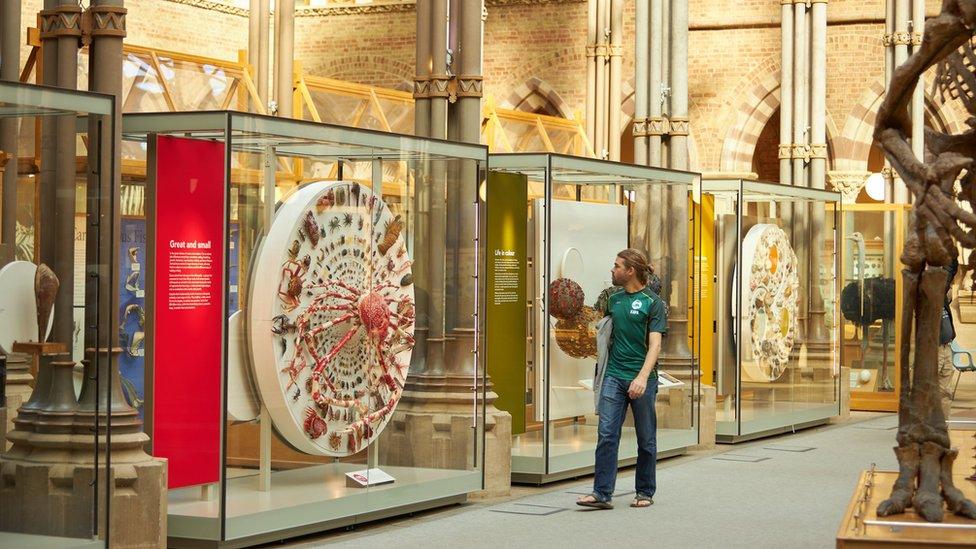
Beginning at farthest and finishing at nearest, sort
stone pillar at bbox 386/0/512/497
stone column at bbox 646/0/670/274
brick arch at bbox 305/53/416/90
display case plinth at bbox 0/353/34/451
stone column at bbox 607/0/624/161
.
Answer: brick arch at bbox 305/53/416/90 → stone column at bbox 607/0/624/161 → stone column at bbox 646/0/670/274 → stone pillar at bbox 386/0/512/497 → display case plinth at bbox 0/353/34/451

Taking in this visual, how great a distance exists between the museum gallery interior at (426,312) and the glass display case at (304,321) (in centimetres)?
2

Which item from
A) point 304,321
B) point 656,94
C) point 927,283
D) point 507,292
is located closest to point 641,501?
point 507,292

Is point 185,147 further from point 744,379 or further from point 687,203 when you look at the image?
point 744,379

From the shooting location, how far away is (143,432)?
23.8 feet

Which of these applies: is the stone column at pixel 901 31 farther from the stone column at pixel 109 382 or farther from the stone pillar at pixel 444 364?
the stone column at pixel 109 382

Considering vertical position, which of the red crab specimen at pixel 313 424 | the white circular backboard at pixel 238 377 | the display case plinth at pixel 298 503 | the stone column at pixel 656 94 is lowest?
the display case plinth at pixel 298 503

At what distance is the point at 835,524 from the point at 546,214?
2.86 metres

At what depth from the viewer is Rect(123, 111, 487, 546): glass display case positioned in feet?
24.2

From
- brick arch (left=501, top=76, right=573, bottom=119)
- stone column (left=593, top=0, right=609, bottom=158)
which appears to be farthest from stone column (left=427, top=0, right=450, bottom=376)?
brick arch (left=501, top=76, right=573, bottom=119)

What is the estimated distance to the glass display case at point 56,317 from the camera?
639 cm

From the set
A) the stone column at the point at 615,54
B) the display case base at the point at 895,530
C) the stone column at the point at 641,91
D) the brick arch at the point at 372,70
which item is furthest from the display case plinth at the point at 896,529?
the brick arch at the point at 372,70

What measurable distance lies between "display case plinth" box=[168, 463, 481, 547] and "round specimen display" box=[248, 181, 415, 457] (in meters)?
0.20

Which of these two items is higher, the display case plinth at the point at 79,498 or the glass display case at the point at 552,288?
the glass display case at the point at 552,288

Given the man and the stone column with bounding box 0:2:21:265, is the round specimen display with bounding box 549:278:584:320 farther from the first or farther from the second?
the stone column with bounding box 0:2:21:265
